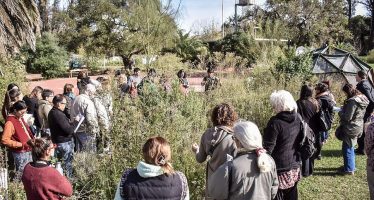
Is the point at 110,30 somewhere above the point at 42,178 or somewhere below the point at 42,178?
above

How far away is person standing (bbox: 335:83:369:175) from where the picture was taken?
685 centimetres

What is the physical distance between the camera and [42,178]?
11.6 feet

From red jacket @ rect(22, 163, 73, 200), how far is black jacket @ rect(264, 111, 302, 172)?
2074mm

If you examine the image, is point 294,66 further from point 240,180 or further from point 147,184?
point 147,184

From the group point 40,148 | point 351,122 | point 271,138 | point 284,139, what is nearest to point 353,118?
point 351,122

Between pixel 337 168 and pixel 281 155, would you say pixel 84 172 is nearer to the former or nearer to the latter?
pixel 281 155

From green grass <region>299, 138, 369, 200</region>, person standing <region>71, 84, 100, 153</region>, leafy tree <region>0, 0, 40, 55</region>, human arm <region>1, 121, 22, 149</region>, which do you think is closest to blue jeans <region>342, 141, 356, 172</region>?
green grass <region>299, 138, 369, 200</region>

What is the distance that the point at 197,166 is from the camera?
199 inches

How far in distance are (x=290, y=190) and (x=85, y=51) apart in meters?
31.7

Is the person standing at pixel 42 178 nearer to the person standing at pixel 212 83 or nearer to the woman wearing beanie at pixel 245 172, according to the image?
the woman wearing beanie at pixel 245 172

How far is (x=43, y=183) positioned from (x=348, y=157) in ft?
17.2

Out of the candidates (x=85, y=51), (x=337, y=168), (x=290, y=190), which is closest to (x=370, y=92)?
(x=337, y=168)

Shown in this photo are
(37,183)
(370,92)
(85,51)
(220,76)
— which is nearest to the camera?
(37,183)

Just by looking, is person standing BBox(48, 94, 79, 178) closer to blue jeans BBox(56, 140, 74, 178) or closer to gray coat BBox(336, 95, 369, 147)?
blue jeans BBox(56, 140, 74, 178)
